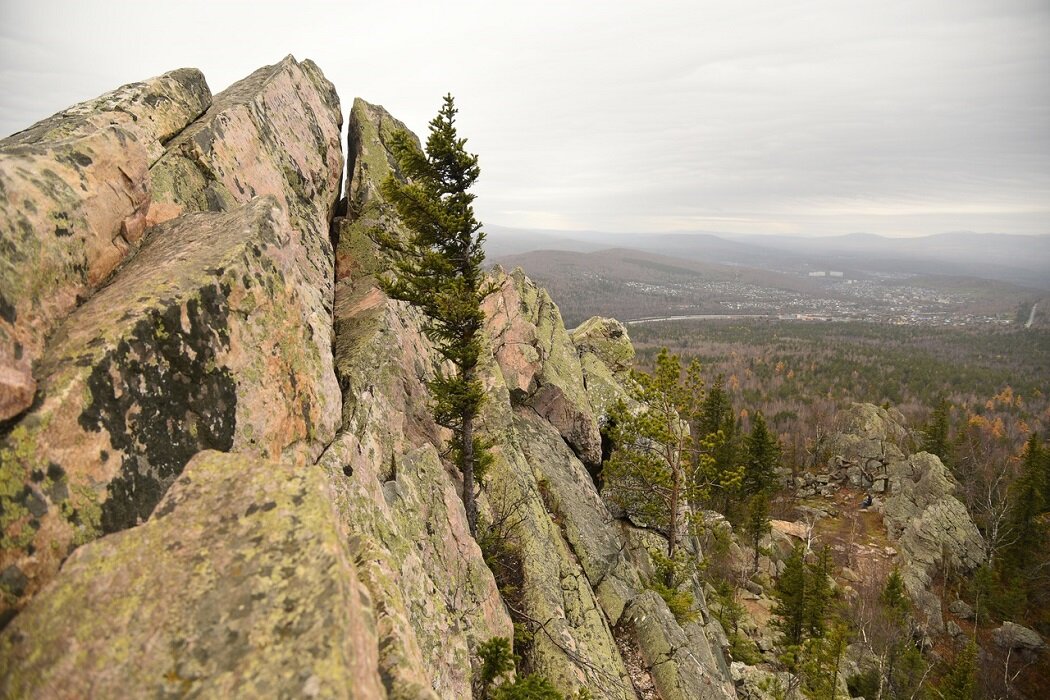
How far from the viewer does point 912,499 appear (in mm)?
71375

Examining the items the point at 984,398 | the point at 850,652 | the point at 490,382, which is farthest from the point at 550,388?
the point at 984,398

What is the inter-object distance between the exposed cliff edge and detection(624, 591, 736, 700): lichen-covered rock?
0.34ft

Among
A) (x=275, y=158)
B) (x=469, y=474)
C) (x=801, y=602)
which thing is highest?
(x=275, y=158)

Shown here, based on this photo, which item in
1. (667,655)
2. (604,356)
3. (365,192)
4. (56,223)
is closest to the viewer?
→ (56,223)

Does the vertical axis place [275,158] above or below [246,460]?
above

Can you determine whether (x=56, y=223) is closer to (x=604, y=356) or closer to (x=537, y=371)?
(x=537, y=371)

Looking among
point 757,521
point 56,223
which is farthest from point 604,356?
point 56,223

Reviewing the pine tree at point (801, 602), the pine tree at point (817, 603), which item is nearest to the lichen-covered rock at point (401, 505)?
the pine tree at point (801, 602)

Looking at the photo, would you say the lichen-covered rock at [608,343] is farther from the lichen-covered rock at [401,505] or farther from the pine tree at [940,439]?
the pine tree at [940,439]

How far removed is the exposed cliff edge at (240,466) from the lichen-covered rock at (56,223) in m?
0.04

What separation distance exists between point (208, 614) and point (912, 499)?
301ft

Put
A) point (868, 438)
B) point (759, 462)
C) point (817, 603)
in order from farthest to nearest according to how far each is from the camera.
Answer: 1. point (868, 438)
2. point (759, 462)
3. point (817, 603)

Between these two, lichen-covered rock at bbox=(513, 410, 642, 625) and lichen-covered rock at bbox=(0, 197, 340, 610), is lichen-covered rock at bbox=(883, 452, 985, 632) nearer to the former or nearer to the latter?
lichen-covered rock at bbox=(513, 410, 642, 625)

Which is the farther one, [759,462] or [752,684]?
[759,462]
